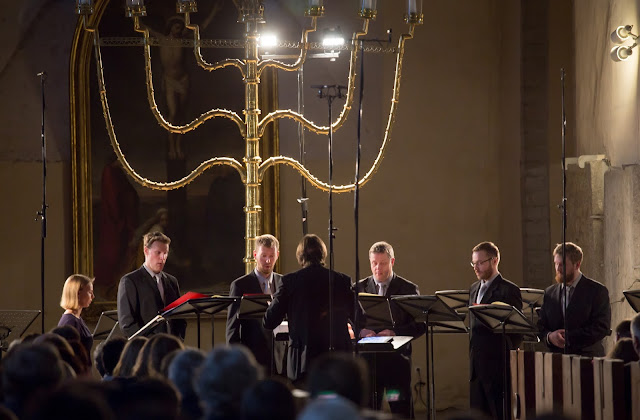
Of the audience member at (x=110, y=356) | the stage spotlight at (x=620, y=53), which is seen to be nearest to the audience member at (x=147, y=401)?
the audience member at (x=110, y=356)

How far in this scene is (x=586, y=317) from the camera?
21.8ft

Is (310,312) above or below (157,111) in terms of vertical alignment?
below

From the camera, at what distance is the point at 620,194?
7688mm

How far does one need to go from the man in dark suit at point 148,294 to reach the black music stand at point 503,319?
1957mm

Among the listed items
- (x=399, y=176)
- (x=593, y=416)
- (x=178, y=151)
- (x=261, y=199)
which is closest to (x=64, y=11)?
(x=178, y=151)

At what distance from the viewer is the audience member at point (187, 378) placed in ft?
10.7

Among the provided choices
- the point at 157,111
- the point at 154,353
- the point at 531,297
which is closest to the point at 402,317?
the point at 531,297

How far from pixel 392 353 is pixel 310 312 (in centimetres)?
116

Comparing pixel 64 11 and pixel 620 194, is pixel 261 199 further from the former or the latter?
pixel 620 194

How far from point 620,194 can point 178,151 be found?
368 centimetres

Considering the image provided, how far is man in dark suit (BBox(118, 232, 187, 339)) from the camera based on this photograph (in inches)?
266

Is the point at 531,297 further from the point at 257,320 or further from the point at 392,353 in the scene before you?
the point at 257,320

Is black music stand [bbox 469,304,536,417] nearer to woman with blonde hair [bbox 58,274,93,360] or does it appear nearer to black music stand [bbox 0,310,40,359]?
woman with blonde hair [bbox 58,274,93,360]

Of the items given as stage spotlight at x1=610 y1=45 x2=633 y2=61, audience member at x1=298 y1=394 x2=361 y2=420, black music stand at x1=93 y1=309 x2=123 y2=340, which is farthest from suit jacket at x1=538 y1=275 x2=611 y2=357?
audience member at x1=298 y1=394 x2=361 y2=420
